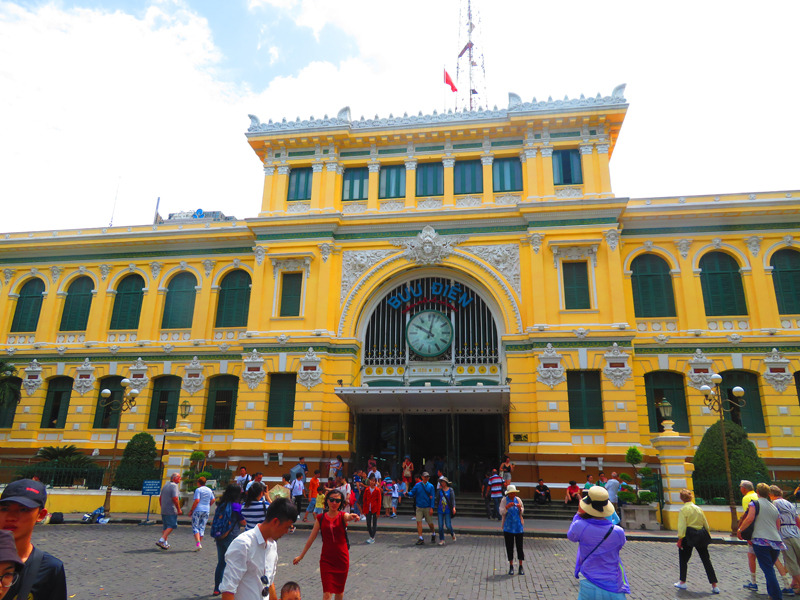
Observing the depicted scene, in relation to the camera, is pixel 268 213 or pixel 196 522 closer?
pixel 196 522

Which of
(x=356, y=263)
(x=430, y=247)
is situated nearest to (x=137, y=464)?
(x=356, y=263)

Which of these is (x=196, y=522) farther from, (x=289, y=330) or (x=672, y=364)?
(x=672, y=364)

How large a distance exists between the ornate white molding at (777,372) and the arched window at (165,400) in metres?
28.2

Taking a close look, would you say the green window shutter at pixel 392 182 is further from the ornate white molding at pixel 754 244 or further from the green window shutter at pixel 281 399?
the ornate white molding at pixel 754 244

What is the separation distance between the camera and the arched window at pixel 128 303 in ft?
99.4

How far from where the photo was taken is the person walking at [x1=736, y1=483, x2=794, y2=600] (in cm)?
969

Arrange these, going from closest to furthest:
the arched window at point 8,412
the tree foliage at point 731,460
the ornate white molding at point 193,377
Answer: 1. the tree foliage at point 731,460
2. the ornate white molding at point 193,377
3. the arched window at point 8,412

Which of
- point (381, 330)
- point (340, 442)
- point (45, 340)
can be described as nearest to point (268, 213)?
point (381, 330)

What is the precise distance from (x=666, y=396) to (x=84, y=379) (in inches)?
1160

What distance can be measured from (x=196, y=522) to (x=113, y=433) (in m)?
17.2

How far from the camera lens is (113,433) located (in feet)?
92.9

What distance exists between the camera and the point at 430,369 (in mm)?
25828

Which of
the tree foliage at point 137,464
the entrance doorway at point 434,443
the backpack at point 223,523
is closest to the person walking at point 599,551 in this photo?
the backpack at point 223,523

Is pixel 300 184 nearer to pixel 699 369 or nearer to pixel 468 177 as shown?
pixel 468 177
